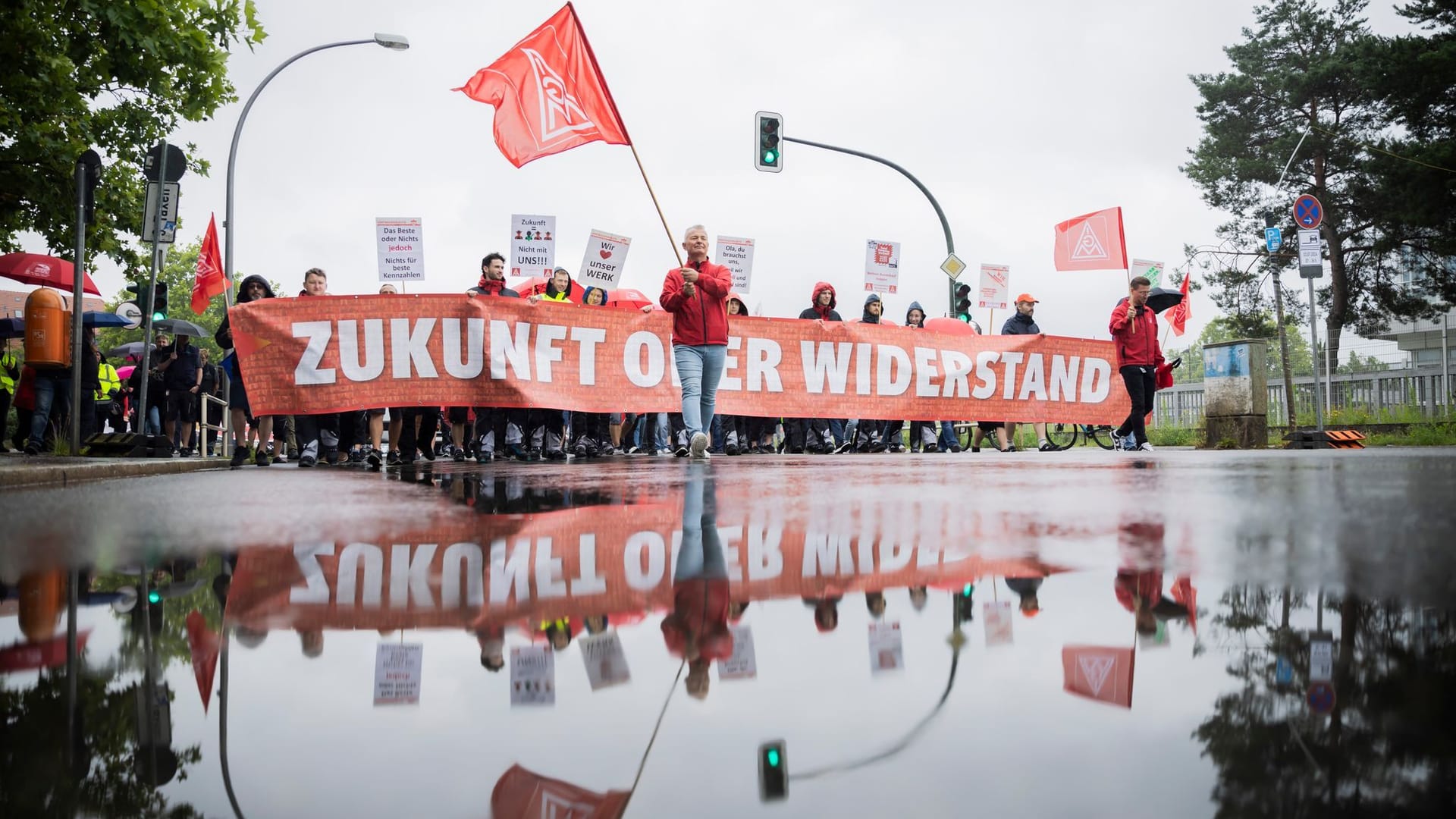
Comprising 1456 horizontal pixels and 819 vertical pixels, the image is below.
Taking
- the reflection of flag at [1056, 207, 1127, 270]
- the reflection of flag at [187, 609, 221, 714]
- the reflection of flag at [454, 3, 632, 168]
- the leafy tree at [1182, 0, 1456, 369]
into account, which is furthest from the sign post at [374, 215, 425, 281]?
the leafy tree at [1182, 0, 1456, 369]

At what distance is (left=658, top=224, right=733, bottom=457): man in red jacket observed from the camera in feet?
36.0

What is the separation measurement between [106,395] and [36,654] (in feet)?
66.0

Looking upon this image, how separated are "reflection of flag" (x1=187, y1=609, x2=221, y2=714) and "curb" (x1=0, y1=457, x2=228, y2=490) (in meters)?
6.48

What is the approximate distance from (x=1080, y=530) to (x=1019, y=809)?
2693 mm

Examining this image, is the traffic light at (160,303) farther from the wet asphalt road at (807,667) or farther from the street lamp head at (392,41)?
the wet asphalt road at (807,667)

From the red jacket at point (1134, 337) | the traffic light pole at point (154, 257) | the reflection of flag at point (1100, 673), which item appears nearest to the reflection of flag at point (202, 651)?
the reflection of flag at point (1100, 673)

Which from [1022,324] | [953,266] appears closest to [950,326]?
[1022,324]

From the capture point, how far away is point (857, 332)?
51.2 ft

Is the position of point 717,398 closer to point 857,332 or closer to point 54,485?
point 857,332

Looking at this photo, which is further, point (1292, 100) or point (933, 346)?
point (1292, 100)

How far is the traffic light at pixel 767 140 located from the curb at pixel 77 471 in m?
13.2

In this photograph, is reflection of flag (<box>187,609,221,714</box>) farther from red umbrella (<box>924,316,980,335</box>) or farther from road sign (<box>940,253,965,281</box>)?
road sign (<box>940,253,965,281</box>)

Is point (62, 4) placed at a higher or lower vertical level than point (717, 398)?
higher

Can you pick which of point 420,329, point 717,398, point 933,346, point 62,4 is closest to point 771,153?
point 933,346
